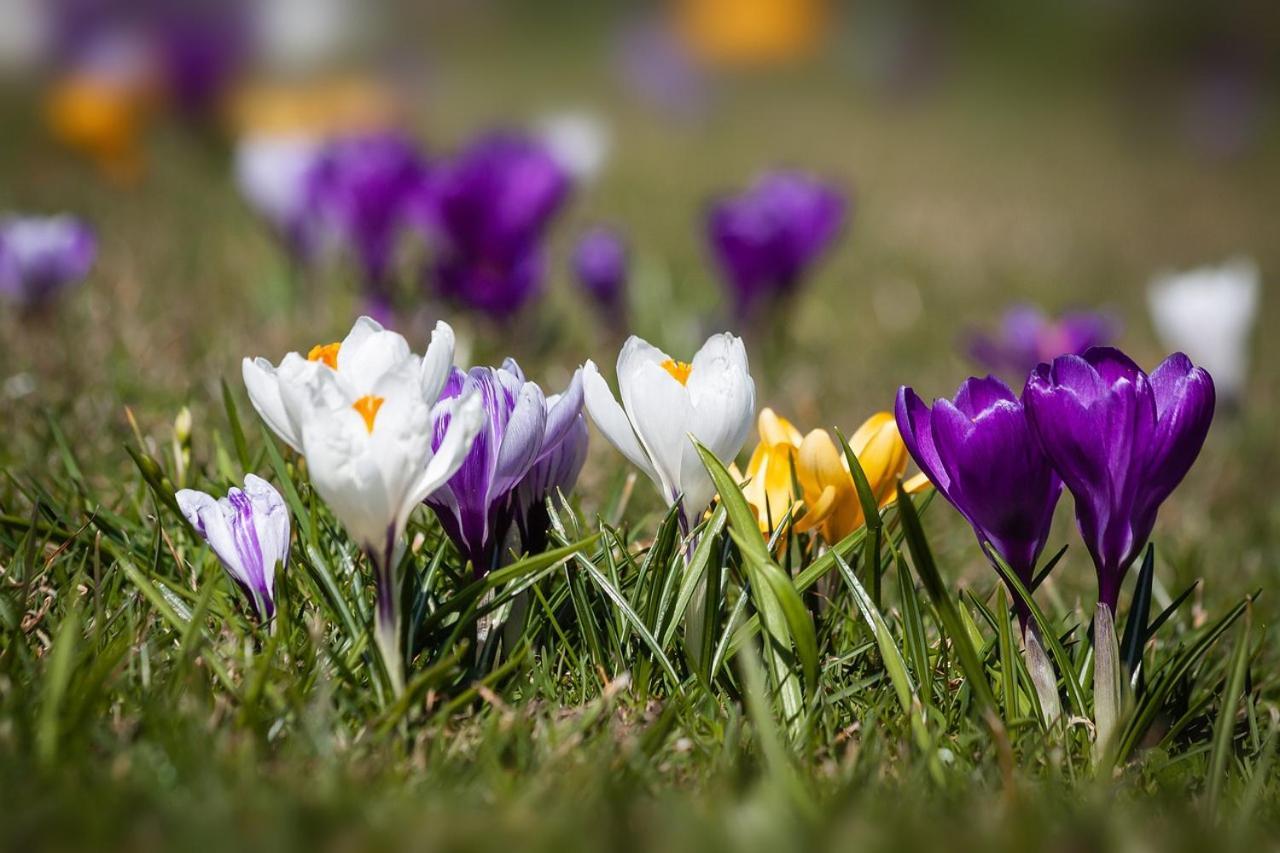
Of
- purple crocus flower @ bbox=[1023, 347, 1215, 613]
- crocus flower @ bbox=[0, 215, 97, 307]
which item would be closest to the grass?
purple crocus flower @ bbox=[1023, 347, 1215, 613]

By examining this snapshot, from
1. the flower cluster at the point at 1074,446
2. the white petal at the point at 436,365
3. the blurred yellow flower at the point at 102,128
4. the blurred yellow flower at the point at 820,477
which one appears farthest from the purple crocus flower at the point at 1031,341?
the blurred yellow flower at the point at 102,128

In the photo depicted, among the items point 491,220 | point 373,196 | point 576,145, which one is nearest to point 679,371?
point 491,220

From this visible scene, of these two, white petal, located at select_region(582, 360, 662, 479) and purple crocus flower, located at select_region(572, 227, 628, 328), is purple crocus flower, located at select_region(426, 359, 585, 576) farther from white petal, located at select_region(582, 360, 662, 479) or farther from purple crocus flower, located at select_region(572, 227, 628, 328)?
purple crocus flower, located at select_region(572, 227, 628, 328)

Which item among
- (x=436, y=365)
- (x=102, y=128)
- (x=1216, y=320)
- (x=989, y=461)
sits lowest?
(x=1216, y=320)

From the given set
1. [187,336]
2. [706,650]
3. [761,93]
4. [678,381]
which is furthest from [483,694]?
[761,93]

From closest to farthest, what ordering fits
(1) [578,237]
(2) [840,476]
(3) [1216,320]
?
(2) [840,476] < (3) [1216,320] < (1) [578,237]

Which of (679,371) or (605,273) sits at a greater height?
(679,371)

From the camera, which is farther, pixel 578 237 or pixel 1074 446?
pixel 578 237

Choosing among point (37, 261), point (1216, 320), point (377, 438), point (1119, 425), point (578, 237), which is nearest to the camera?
point (377, 438)

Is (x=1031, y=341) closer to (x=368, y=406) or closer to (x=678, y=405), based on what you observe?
(x=678, y=405)
